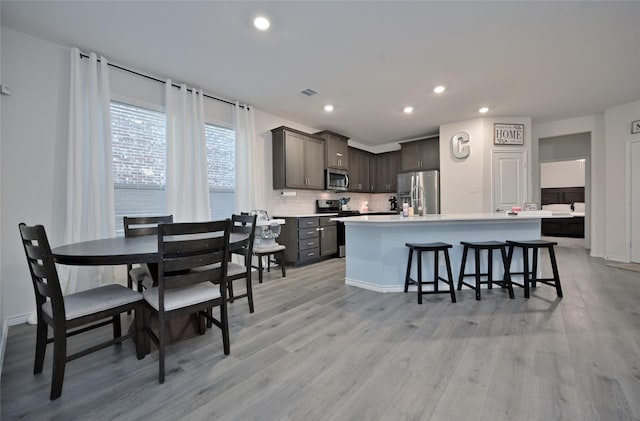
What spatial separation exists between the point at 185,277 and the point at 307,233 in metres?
2.91

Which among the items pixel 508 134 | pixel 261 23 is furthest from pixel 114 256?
pixel 508 134

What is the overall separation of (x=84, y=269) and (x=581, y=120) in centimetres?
826

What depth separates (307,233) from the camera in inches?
176

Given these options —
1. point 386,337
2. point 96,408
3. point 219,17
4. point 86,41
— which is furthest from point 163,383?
point 86,41

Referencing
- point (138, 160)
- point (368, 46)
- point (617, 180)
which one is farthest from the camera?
point (617, 180)

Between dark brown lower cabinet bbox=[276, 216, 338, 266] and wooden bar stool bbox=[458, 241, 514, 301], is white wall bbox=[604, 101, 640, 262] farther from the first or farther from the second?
dark brown lower cabinet bbox=[276, 216, 338, 266]

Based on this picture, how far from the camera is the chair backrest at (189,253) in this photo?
1.53 metres

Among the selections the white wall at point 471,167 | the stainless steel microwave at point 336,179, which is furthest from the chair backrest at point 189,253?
the white wall at point 471,167

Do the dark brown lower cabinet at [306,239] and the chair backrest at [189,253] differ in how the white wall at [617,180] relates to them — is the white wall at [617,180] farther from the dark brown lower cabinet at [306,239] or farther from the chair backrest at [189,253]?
the chair backrest at [189,253]

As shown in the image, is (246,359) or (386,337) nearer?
(246,359)

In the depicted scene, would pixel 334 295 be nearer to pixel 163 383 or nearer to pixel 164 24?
pixel 163 383

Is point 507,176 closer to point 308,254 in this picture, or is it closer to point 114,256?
point 308,254

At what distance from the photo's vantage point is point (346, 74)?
3188mm

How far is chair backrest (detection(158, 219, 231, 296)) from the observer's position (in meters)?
1.53
